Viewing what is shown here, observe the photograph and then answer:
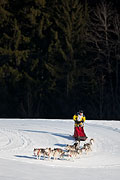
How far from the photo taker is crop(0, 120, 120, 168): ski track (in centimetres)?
1556

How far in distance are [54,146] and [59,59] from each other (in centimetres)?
2513

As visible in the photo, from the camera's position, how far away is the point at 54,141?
66.7ft

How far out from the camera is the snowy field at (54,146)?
13508 millimetres

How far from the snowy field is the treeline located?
14.2 m

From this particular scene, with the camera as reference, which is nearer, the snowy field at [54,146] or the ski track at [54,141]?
the snowy field at [54,146]

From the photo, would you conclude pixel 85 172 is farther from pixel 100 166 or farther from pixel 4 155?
pixel 4 155

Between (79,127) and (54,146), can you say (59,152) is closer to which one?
(54,146)

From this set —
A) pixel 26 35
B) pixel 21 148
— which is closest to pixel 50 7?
pixel 26 35

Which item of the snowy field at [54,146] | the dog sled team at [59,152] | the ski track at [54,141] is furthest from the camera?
the dog sled team at [59,152]

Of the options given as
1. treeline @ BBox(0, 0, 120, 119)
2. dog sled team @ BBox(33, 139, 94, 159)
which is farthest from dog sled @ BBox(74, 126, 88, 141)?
treeline @ BBox(0, 0, 120, 119)

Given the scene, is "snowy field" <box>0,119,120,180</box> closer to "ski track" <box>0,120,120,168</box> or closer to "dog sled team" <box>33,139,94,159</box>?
"ski track" <box>0,120,120,168</box>

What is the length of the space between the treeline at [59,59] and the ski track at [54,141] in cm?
1339

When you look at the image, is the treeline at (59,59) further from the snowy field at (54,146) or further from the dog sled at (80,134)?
the dog sled at (80,134)

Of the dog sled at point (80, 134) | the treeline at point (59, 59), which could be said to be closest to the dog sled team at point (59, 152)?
the dog sled at point (80, 134)
